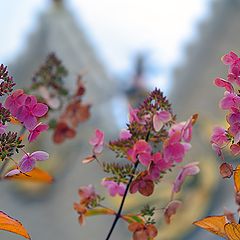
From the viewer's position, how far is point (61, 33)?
5.18 meters

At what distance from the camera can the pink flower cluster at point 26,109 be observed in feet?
2.04

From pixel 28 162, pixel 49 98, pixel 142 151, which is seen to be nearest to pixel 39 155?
pixel 28 162

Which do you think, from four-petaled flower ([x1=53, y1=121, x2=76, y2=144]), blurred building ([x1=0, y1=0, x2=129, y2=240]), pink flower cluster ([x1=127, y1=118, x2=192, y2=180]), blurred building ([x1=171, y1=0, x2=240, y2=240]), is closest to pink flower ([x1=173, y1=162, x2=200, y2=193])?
pink flower cluster ([x1=127, y1=118, x2=192, y2=180])

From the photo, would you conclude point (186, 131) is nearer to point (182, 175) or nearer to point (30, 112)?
point (182, 175)

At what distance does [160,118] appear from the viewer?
2.37ft

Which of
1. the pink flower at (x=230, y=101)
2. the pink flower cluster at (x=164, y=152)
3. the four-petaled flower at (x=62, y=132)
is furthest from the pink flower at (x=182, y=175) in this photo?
the four-petaled flower at (x=62, y=132)

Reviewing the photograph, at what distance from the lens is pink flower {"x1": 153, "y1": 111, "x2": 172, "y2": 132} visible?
718 millimetres

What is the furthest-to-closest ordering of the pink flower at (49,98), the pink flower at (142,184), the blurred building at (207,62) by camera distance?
the blurred building at (207,62) → the pink flower at (49,98) → the pink flower at (142,184)

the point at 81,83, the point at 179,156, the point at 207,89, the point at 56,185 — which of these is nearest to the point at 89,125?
the point at 56,185

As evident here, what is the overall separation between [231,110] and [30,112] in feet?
0.66

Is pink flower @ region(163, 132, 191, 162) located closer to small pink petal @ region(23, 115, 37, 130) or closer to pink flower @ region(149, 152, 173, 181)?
pink flower @ region(149, 152, 173, 181)

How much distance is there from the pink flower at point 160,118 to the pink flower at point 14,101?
0.16 m

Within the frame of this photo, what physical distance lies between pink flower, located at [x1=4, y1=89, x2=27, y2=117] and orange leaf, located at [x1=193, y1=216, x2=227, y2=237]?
0.71 ft

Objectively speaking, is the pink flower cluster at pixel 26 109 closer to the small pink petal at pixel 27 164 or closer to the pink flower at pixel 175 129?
the small pink petal at pixel 27 164
